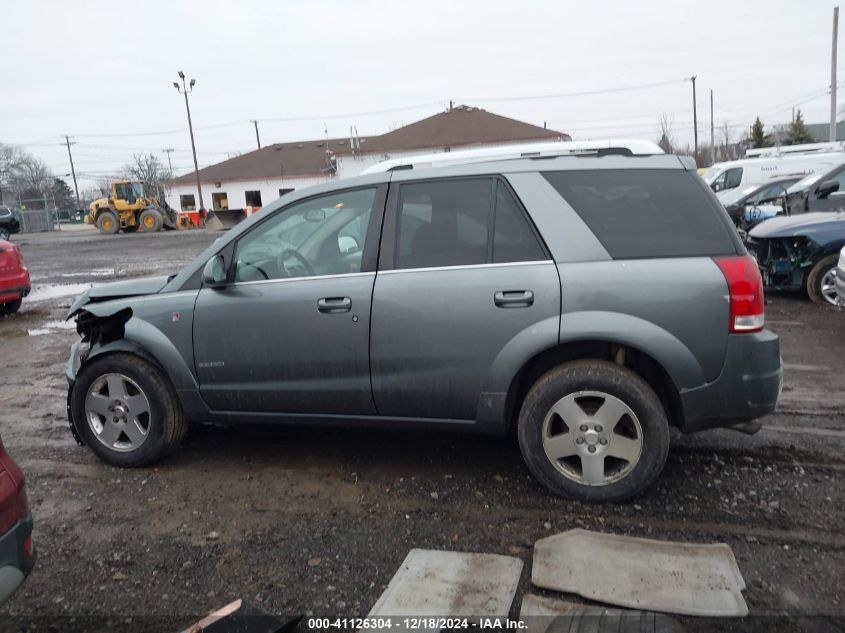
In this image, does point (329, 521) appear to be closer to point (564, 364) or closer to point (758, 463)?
point (564, 364)

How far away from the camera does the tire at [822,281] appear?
8.85 m

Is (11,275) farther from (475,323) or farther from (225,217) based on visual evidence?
(225,217)

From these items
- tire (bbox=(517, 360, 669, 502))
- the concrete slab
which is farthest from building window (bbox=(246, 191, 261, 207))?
the concrete slab

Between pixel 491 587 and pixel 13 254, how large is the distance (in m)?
10.0

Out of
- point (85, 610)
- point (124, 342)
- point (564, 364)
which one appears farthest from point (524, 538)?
point (124, 342)

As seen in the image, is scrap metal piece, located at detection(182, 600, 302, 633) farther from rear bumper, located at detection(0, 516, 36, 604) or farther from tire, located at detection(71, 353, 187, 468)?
tire, located at detection(71, 353, 187, 468)

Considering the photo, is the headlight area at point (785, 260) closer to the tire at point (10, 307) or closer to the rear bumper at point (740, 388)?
the rear bumper at point (740, 388)

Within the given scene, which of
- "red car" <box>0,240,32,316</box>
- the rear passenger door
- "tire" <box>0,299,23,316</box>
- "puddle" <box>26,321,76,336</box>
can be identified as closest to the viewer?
the rear passenger door

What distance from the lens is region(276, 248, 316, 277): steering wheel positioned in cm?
416

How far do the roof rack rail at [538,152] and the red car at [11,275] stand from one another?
26.9 ft

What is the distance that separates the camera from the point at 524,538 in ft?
11.2

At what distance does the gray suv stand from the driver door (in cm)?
1

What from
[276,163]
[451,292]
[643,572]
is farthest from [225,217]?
[643,572]

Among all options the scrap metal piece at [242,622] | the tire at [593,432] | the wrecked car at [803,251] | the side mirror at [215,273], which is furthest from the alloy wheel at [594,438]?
the wrecked car at [803,251]
